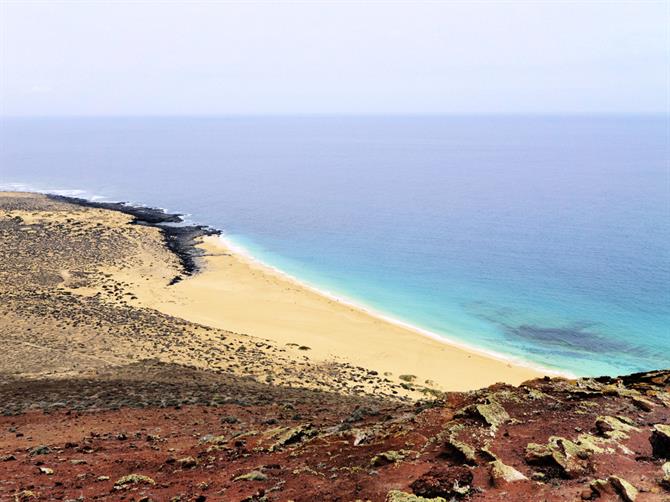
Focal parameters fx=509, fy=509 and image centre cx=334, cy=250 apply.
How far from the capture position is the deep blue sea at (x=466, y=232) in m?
45.8

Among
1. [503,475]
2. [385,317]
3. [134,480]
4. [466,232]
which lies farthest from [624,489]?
[466,232]

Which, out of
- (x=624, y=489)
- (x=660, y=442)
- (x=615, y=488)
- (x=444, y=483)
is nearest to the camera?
(x=624, y=489)

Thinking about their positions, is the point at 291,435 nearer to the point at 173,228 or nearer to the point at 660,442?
the point at 660,442

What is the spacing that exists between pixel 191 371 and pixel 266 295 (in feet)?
74.8

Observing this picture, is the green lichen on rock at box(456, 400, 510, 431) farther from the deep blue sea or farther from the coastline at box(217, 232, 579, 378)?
the deep blue sea

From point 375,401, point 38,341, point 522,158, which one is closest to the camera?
point 375,401

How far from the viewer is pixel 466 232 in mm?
80312

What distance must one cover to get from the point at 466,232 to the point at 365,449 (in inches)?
2717

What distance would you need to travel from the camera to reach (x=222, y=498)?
42.7 feet

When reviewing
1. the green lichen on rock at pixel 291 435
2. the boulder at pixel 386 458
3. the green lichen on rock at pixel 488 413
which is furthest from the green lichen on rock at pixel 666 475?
A: the green lichen on rock at pixel 291 435

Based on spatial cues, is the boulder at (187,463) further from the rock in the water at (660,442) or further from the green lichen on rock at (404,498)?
the rock in the water at (660,442)

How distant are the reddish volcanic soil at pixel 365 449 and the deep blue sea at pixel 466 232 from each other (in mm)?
23917

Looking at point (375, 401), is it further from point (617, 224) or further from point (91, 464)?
point (617, 224)

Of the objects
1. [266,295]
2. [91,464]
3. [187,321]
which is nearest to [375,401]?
[91,464]
